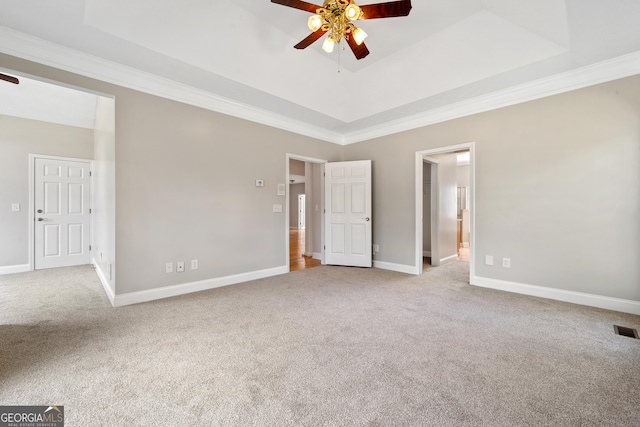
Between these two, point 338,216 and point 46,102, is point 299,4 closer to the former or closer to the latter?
point 338,216

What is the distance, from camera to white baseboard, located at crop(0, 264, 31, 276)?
171 inches

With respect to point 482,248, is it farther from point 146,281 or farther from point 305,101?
point 146,281

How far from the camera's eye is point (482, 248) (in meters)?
3.69

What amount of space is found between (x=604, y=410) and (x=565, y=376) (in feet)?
0.97

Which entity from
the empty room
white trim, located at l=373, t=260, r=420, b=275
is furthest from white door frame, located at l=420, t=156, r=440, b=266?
white trim, located at l=373, t=260, r=420, b=275

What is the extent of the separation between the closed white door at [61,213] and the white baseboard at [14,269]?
131 mm

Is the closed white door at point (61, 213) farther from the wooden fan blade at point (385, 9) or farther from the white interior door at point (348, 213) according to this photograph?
the wooden fan blade at point (385, 9)

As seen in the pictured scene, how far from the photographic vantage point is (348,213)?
502 cm

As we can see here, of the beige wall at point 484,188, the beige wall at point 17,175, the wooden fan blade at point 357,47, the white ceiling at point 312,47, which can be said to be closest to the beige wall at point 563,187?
the beige wall at point 484,188

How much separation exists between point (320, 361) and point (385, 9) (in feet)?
9.10

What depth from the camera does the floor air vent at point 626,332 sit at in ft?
7.32

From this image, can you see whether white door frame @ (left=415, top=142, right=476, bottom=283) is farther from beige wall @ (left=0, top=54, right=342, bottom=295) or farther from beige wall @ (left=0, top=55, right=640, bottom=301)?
beige wall @ (left=0, top=54, right=342, bottom=295)

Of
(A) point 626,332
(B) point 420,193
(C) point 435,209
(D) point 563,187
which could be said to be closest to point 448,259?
(C) point 435,209

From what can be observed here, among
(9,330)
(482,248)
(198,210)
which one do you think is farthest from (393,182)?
(9,330)
